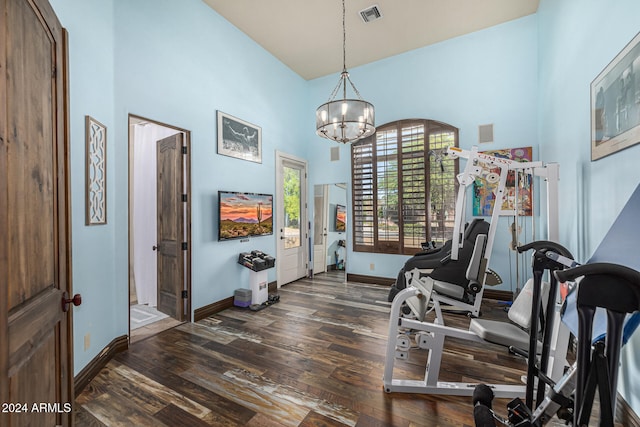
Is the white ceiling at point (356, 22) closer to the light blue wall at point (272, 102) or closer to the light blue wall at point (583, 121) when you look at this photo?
the light blue wall at point (272, 102)

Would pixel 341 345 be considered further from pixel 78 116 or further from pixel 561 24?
pixel 561 24

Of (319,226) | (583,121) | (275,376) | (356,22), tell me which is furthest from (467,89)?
(275,376)

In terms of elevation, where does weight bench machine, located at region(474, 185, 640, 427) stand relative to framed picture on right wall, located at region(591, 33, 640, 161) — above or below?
below

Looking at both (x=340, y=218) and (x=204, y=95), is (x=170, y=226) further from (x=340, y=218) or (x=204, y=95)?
Answer: (x=340, y=218)

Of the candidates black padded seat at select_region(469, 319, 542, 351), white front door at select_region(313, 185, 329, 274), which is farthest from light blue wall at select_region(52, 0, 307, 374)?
black padded seat at select_region(469, 319, 542, 351)

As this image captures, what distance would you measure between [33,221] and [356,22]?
442 centimetres

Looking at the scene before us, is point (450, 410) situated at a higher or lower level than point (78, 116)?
lower

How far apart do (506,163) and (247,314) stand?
3.72 metres

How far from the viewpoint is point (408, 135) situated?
4875 mm

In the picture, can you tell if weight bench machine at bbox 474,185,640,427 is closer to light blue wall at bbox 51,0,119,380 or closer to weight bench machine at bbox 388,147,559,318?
weight bench machine at bbox 388,147,559,318

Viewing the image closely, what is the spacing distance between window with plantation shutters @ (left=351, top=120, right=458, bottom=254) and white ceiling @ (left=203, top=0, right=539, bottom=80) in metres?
1.33

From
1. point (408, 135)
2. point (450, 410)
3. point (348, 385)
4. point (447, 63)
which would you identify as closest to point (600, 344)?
point (450, 410)

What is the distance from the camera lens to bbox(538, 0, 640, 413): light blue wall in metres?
1.81

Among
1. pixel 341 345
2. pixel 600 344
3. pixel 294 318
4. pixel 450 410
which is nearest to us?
pixel 600 344
